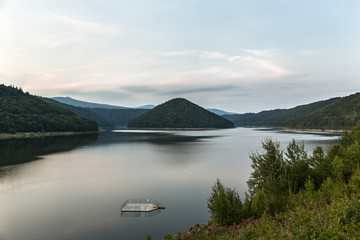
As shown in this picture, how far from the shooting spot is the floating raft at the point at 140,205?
35.0 m

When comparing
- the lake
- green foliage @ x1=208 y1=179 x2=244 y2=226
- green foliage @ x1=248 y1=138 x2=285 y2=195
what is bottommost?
the lake

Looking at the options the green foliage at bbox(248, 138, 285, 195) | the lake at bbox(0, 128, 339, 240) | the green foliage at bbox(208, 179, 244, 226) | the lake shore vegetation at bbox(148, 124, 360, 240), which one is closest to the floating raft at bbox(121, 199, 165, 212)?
the lake at bbox(0, 128, 339, 240)

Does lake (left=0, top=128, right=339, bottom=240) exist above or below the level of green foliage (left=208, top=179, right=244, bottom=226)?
below

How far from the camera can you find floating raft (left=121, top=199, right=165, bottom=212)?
115 feet

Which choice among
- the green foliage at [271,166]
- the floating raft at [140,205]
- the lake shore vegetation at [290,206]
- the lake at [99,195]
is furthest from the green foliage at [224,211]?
the floating raft at [140,205]

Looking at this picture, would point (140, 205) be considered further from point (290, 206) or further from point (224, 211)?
point (290, 206)

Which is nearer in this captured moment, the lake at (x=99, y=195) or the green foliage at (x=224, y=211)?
the green foliage at (x=224, y=211)

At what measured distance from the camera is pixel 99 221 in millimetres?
31375

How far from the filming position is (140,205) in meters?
36.3

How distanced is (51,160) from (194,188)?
5648 cm

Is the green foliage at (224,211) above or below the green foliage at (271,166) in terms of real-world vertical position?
below

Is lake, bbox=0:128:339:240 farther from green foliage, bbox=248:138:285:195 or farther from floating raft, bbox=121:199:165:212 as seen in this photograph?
green foliage, bbox=248:138:285:195


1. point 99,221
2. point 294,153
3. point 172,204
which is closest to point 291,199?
point 294,153

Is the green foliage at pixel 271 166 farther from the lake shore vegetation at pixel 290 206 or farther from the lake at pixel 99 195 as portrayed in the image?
the lake at pixel 99 195
